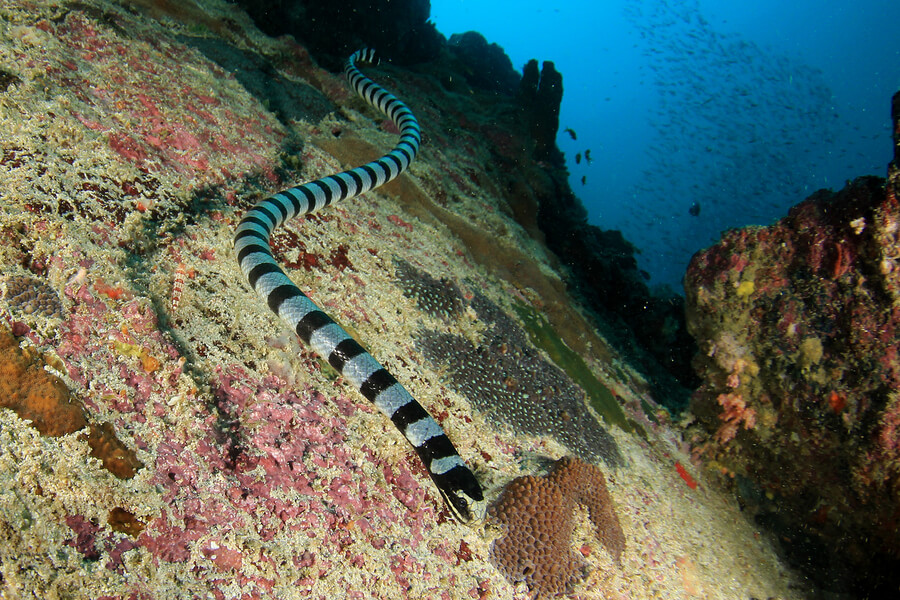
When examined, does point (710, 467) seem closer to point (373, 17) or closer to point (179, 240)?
point (179, 240)

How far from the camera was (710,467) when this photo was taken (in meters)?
3.71

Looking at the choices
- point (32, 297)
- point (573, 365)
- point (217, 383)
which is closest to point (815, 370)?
point (573, 365)

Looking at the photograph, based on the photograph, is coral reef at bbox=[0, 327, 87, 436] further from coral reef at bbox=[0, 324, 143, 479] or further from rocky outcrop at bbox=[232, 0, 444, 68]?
rocky outcrop at bbox=[232, 0, 444, 68]

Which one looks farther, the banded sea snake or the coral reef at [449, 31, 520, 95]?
the coral reef at [449, 31, 520, 95]

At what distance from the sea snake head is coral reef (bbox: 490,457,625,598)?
96mm

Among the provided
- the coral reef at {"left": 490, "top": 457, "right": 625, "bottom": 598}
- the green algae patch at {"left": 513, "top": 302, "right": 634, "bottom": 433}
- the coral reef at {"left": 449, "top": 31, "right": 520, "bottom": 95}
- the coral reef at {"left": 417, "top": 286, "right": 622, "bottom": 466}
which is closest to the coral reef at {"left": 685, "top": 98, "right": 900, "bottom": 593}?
the green algae patch at {"left": 513, "top": 302, "right": 634, "bottom": 433}

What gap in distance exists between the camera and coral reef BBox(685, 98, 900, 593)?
2691 mm

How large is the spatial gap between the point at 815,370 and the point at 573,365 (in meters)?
1.59

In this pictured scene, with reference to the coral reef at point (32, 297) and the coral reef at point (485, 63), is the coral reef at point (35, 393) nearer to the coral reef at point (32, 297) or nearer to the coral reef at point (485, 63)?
the coral reef at point (32, 297)

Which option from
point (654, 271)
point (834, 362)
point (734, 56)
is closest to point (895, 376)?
point (834, 362)

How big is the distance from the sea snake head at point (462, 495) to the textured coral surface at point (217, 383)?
58mm

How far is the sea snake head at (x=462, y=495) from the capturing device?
2119 mm

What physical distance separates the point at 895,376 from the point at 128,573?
12.3 feet

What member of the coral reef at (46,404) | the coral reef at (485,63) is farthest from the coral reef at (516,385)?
the coral reef at (485,63)
